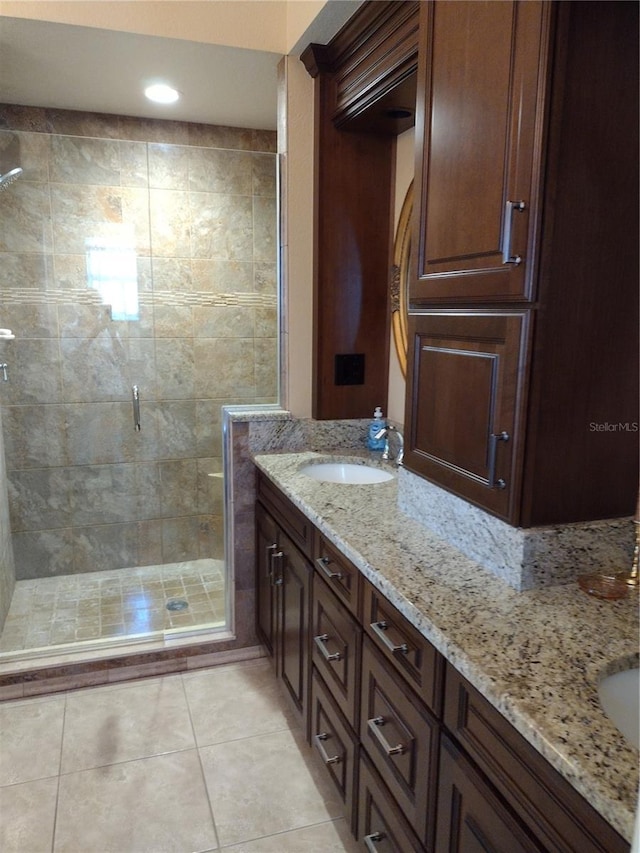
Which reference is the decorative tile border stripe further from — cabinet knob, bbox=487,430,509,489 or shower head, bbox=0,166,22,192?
cabinet knob, bbox=487,430,509,489

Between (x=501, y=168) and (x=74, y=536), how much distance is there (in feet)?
9.02

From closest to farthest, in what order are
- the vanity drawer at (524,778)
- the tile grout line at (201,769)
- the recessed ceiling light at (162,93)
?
the vanity drawer at (524,778)
the tile grout line at (201,769)
the recessed ceiling light at (162,93)

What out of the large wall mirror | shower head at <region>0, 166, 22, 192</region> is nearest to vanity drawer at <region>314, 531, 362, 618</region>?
the large wall mirror

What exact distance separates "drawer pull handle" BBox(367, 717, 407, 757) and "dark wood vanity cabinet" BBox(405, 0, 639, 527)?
530 mm

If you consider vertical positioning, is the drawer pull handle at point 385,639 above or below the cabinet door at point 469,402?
below

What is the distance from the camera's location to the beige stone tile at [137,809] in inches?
66.4

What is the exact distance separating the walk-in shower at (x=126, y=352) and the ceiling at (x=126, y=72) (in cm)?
18

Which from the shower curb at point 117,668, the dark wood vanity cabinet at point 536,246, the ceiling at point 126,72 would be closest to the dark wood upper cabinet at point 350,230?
the ceiling at point 126,72

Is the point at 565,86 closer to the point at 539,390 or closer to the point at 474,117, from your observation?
the point at 474,117

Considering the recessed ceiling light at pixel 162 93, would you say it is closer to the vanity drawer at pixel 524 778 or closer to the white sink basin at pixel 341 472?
the white sink basin at pixel 341 472

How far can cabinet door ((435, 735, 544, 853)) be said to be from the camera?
0.91m

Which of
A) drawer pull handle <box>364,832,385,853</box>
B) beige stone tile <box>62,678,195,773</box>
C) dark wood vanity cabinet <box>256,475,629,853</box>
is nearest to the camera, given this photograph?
dark wood vanity cabinet <box>256,475,629,853</box>

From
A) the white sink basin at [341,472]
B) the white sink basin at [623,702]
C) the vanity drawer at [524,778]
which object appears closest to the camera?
the vanity drawer at [524,778]

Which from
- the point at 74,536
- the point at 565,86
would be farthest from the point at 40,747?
the point at 565,86
